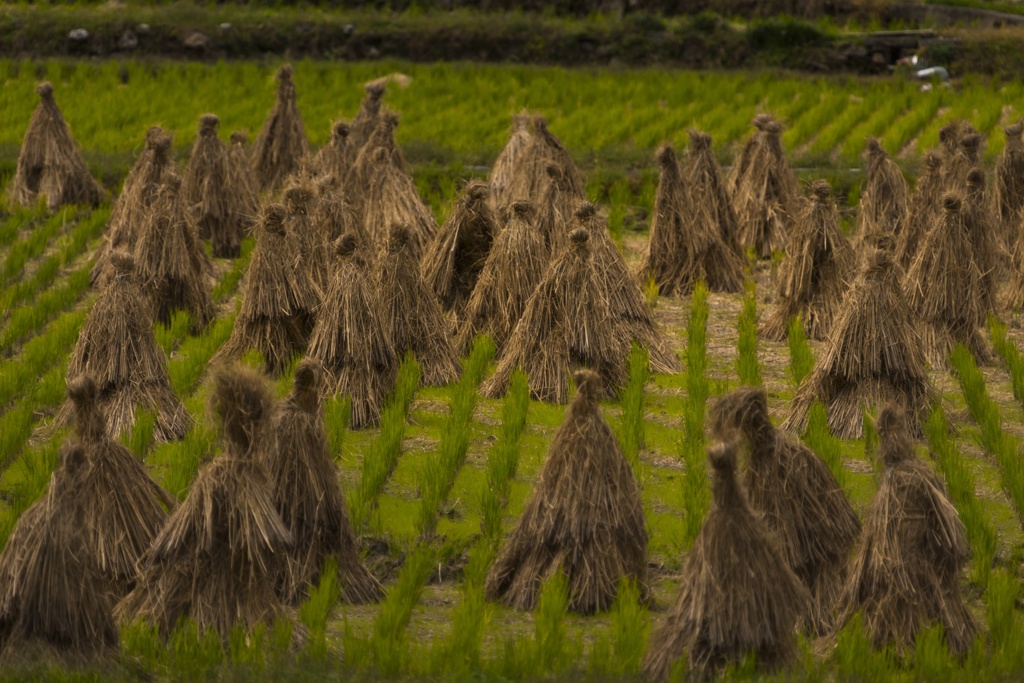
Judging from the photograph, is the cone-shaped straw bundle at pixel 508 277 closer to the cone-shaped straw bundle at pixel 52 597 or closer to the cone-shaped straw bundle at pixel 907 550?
the cone-shaped straw bundle at pixel 907 550

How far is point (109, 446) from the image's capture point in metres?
6.71


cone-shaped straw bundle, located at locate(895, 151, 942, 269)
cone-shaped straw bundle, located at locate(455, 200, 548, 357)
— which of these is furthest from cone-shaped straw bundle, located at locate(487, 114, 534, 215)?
cone-shaped straw bundle, located at locate(895, 151, 942, 269)

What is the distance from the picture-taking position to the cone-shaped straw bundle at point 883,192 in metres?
12.8

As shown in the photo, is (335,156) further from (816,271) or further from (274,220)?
(816,271)

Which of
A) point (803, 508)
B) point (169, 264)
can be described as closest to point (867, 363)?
point (803, 508)

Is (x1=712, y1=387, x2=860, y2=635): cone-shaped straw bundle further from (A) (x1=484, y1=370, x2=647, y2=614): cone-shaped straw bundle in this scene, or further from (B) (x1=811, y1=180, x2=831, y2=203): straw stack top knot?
(B) (x1=811, y1=180, x2=831, y2=203): straw stack top knot

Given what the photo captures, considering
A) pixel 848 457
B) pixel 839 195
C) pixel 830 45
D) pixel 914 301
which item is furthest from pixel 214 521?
pixel 830 45

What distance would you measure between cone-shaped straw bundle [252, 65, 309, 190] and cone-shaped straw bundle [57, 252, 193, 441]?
644 centimetres

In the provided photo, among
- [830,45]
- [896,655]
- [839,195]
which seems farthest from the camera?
[830,45]

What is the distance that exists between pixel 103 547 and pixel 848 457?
417cm

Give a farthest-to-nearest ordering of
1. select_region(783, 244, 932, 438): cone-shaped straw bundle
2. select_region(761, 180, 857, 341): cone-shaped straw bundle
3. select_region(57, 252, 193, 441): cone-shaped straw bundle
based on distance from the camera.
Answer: select_region(761, 180, 857, 341): cone-shaped straw bundle
select_region(783, 244, 932, 438): cone-shaped straw bundle
select_region(57, 252, 193, 441): cone-shaped straw bundle

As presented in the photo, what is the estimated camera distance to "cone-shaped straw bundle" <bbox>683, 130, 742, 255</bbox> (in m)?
12.7

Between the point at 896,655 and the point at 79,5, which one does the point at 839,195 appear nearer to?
the point at 896,655

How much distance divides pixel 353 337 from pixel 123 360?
1.32 m
